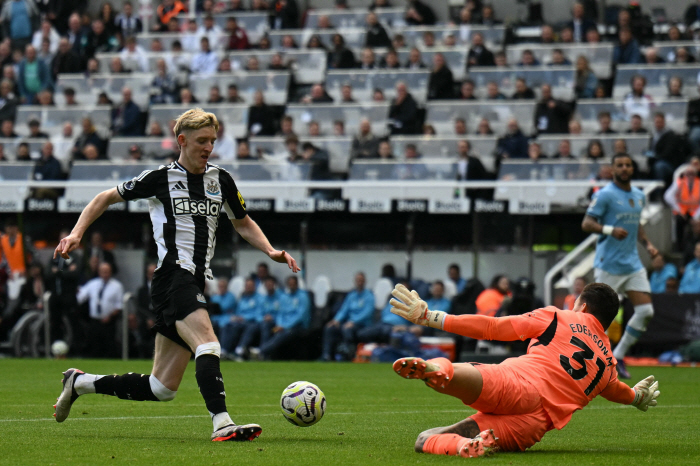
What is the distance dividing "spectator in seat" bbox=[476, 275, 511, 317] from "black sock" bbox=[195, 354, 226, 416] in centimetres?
1028

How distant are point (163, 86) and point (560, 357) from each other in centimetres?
1862

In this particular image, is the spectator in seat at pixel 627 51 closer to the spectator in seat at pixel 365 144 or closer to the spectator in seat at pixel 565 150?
the spectator in seat at pixel 565 150

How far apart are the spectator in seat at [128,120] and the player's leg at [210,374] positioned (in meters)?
16.3

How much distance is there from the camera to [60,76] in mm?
24984

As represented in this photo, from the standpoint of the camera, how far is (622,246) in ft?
39.2

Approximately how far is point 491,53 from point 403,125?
2651 millimetres

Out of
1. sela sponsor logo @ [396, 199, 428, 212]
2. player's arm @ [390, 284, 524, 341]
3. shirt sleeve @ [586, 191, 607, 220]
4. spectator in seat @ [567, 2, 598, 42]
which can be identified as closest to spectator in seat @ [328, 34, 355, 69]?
spectator in seat @ [567, 2, 598, 42]

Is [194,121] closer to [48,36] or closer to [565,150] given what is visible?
A: [565,150]

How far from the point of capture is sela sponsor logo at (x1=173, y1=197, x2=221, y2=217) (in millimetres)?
6758

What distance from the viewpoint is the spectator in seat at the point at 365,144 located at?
764 inches

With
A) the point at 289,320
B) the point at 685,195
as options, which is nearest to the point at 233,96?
the point at 289,320

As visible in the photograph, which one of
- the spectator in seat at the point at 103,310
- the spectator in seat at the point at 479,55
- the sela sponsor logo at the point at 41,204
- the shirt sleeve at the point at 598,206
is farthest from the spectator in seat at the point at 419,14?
the shirt sleeve at the point at 598,206

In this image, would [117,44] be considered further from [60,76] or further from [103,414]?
[103,414]

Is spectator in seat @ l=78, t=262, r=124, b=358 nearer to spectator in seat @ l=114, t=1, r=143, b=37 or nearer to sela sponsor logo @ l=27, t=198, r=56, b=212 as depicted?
sela sponsor logo @ l=27, t=198, r=56, b=212
